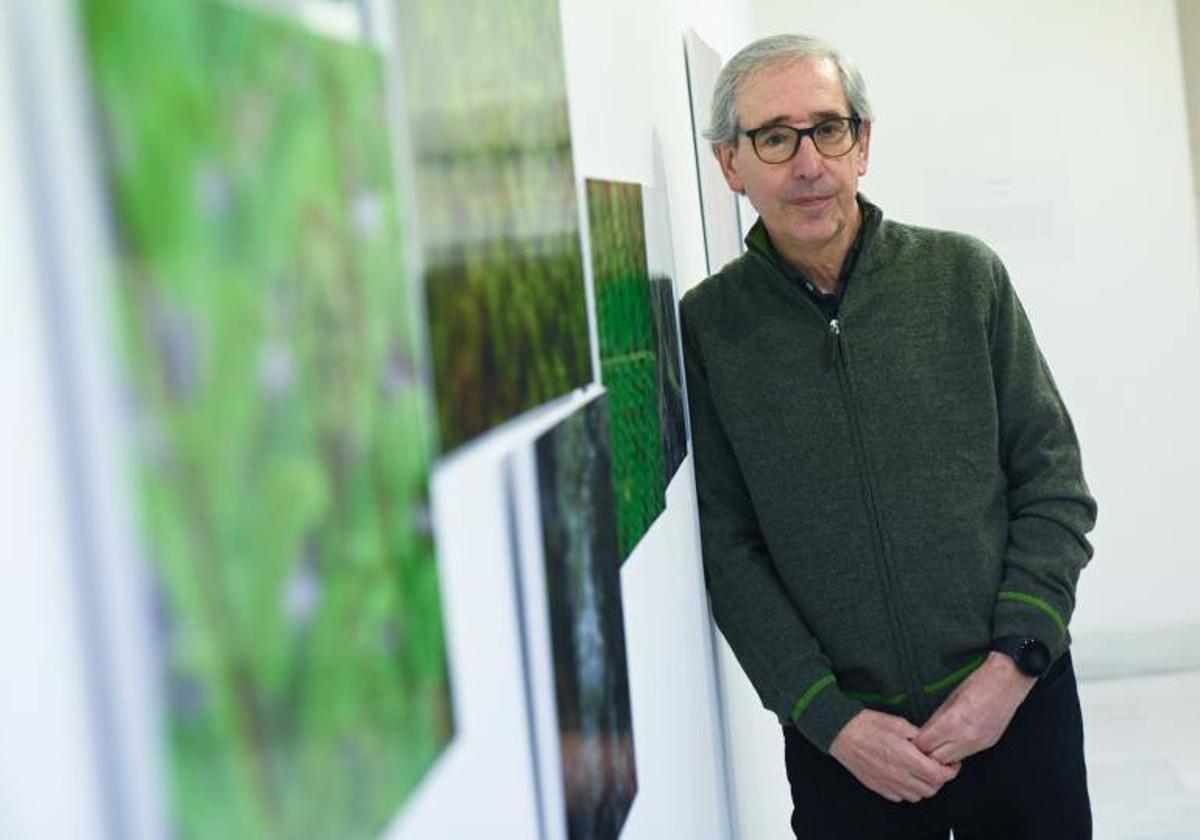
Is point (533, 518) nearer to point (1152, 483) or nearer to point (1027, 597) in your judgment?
point (1027, 597)

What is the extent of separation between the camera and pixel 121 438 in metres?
0.52

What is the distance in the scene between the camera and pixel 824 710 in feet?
7.03

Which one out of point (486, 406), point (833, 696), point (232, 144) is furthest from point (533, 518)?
point (833, 696)

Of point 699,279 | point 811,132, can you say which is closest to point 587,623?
point 811,132

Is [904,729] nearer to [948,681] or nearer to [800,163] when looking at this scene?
[948,681]

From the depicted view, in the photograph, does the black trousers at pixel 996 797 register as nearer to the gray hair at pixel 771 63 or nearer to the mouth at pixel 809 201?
the mouth at pixel 809 201

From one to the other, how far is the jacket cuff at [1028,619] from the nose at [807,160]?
0.63 meters

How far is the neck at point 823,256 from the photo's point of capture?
223 centimetres

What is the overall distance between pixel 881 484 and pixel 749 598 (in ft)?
0.81

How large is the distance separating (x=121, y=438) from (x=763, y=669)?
5.84ft

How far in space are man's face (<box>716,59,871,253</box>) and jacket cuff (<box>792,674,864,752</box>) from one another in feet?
1.98

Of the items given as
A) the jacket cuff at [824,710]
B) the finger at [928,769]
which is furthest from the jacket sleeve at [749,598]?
the finger at [928,769]

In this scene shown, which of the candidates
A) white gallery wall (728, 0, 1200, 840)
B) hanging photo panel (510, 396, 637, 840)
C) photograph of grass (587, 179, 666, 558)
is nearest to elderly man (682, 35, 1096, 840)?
photograph of grass (587, 179, 666, 558)

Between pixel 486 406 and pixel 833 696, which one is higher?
pixel 486 406
